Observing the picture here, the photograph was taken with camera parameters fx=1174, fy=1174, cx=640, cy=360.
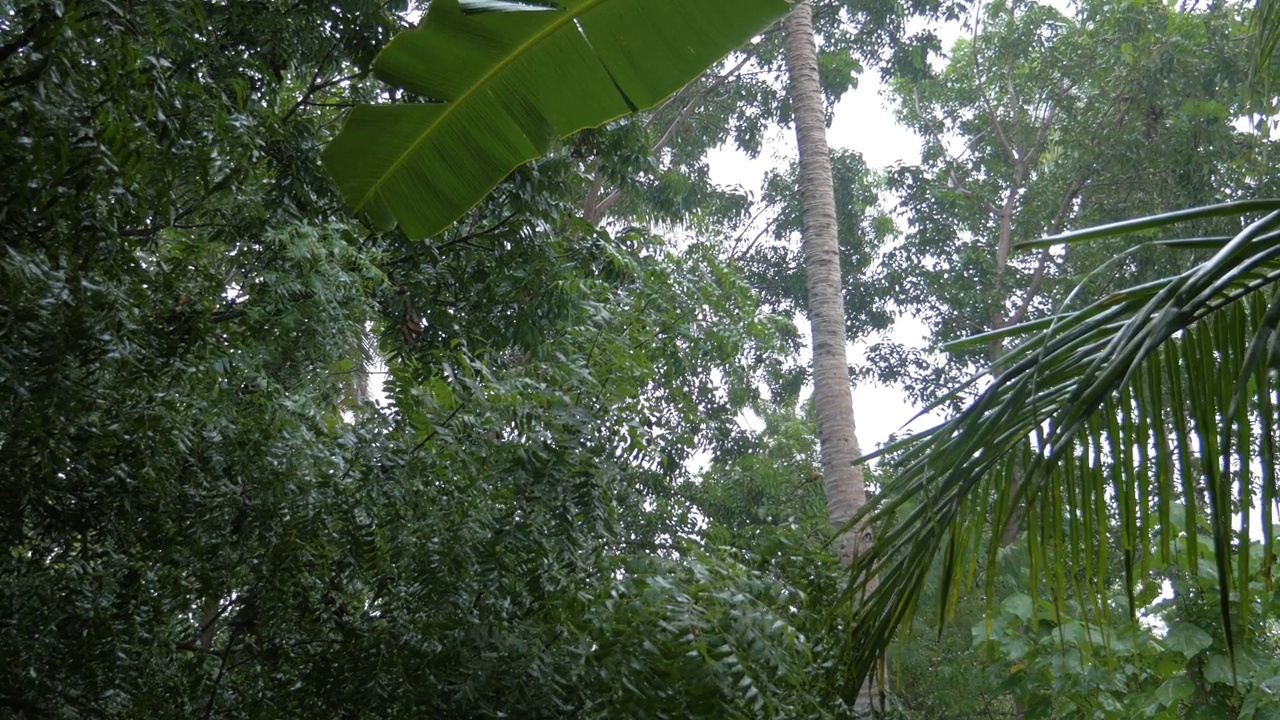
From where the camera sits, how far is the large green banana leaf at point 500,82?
2576mm

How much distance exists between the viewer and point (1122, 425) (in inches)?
84.8

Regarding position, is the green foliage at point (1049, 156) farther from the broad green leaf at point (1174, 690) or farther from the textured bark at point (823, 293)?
the broad green leaf at point (1174, 690)

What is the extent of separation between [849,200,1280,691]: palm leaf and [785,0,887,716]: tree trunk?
296 cm

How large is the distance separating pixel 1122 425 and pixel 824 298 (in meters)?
4.71

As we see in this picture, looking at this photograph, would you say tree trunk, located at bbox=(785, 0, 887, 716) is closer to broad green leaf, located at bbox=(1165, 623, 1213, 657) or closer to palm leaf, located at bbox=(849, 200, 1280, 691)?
broad green leaf, located at bbox=(1165, 623, 1213, 657)

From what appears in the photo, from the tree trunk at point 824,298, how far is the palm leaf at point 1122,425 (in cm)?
296

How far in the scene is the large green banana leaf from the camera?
8.45ft

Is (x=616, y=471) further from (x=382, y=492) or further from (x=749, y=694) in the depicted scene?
(x=749, y=694)

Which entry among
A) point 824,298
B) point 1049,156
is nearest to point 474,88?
point 824,298

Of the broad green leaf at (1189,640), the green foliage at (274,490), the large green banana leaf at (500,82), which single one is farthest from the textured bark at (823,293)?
the large green banana leaf at (500,82)

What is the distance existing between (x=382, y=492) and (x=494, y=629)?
1.67ft

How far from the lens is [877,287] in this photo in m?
13.7

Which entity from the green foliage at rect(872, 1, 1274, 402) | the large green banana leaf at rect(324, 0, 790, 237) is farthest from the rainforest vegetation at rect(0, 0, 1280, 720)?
the green foliage at rect(872, 1, 1274, 402)

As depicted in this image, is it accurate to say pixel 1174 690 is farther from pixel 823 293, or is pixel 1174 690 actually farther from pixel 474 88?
pixel 474 88
